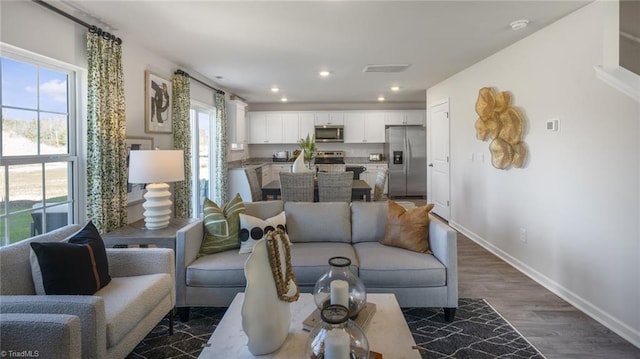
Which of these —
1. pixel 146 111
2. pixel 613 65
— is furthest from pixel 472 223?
pixel 146 111

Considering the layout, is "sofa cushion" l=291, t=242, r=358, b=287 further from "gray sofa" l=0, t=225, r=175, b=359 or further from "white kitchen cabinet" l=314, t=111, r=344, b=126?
"white kitchen cabinet" l=314, t=111, r=344, b=126

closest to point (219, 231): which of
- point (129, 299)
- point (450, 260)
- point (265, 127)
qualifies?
point (129, 299)

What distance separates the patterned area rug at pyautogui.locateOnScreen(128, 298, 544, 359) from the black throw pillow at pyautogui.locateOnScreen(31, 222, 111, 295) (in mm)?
580

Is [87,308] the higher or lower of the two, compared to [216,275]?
higher

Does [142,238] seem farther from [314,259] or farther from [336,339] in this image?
[336,339]

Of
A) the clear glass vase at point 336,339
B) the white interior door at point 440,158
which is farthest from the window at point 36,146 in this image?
the white interior door at point 440,158

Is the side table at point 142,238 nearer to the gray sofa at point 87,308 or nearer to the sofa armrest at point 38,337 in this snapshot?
the gray sofa at point 87,308

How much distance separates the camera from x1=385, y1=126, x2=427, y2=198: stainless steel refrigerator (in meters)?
8.23

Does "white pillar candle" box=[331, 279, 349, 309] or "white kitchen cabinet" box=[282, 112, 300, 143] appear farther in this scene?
"white kitchen cabinet" box=[282, 112, 300, 143]

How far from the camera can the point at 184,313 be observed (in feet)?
8.75

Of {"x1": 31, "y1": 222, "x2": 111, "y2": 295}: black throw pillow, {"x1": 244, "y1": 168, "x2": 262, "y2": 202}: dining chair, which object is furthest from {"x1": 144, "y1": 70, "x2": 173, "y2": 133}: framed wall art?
{"x1": 31, "y1": 222, "x2": 111, "y2": 295}: black throw pillow

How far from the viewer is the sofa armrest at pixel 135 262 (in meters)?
2.38

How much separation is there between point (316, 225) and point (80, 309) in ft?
6.26

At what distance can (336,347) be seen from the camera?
129cm
